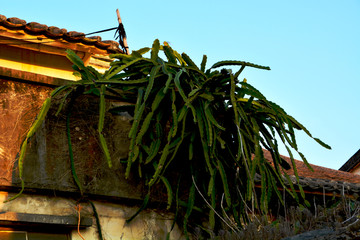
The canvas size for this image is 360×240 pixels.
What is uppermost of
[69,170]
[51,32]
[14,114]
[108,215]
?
[51,32]

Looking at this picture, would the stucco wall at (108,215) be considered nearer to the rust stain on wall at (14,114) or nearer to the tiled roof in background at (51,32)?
the rust stain on wall at (14,114)

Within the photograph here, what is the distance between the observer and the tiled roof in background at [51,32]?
830 centimetres

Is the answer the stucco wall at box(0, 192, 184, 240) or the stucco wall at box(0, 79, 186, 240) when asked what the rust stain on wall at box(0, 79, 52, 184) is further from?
the stucco wall at box(0, 192, 184, 240)

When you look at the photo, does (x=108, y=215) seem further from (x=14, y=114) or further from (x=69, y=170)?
(x=14, y=114)

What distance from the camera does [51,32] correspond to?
28.2 ft

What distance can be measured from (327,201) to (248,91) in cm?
264

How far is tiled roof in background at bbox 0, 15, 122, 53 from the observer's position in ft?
27.2

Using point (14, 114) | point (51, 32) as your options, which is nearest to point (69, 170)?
point (14, 114)

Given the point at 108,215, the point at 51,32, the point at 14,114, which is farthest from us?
the point at 51,32

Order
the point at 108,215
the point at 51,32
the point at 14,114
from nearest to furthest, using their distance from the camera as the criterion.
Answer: the point at 14,114 → the point at 108,215 → the point at 51,32

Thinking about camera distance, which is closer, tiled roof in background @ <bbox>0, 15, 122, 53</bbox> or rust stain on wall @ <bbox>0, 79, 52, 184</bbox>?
rust stain on wall @ <bbox>0, 79, 52, 184</bbox>

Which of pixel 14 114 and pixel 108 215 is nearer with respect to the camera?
pixel 14 114

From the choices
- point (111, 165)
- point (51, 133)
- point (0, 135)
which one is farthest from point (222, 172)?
point (0, 135)

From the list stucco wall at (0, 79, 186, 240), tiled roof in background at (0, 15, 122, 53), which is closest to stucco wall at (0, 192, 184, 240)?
stucco wall at (0, 79, 186, 240)
